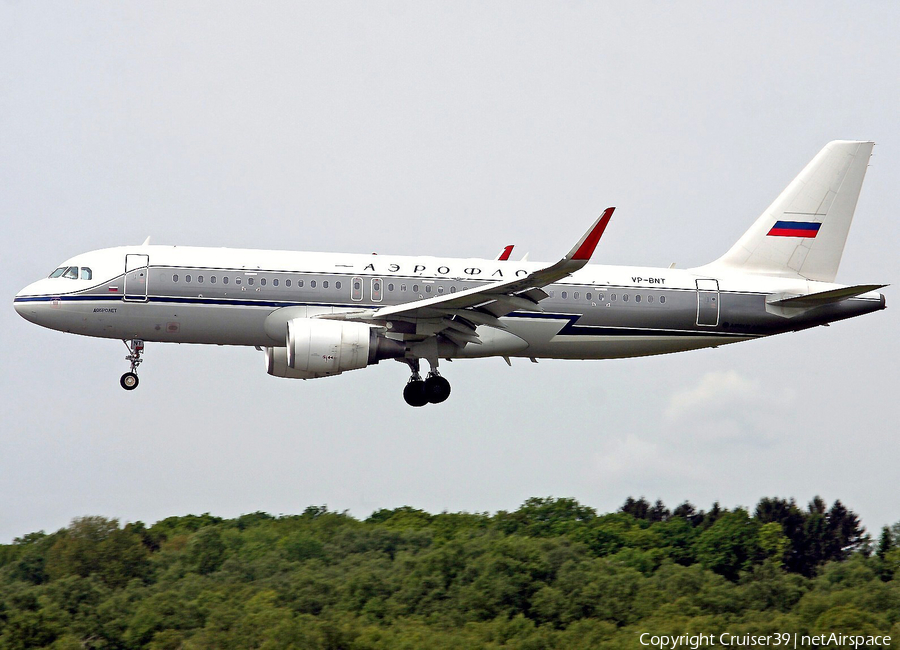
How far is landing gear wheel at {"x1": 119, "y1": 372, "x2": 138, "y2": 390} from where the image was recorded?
3475cm

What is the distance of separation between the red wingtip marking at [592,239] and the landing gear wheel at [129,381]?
563 inches

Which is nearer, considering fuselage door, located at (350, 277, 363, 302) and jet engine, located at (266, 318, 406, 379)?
jet engine, located at (266, 318, 406, 379)

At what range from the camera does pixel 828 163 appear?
39844mm

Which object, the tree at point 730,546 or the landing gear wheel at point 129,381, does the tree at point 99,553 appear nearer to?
the landing gear wheel at point 129,381

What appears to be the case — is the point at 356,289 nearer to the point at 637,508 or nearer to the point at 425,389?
the point at 425,389

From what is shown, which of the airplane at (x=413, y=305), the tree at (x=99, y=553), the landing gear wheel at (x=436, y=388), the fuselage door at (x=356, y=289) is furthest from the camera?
the tree at (x=99, y=553)

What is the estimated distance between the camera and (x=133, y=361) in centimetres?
3459

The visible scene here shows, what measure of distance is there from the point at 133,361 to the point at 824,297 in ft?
70.6

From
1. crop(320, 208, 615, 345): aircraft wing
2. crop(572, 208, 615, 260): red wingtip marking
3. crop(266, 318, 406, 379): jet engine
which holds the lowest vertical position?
crop(266, 318, 406, 379): jet engine

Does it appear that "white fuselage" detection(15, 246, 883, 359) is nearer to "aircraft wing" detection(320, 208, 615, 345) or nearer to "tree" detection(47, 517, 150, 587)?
"aircraft wing" detection(320, 208, 615, 345)

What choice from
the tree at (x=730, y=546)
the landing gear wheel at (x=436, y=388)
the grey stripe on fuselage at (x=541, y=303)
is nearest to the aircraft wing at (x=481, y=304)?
the grey stripe on fuselage at (x=541, y=303)

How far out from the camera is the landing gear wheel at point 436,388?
116 ft

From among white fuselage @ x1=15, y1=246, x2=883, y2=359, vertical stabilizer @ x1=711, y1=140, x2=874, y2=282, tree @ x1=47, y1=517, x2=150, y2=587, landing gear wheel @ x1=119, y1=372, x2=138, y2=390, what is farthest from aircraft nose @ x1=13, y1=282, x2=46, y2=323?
tree @ x1=47, y1=517, x2=150, y2=587

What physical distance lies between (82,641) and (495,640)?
15.8m
